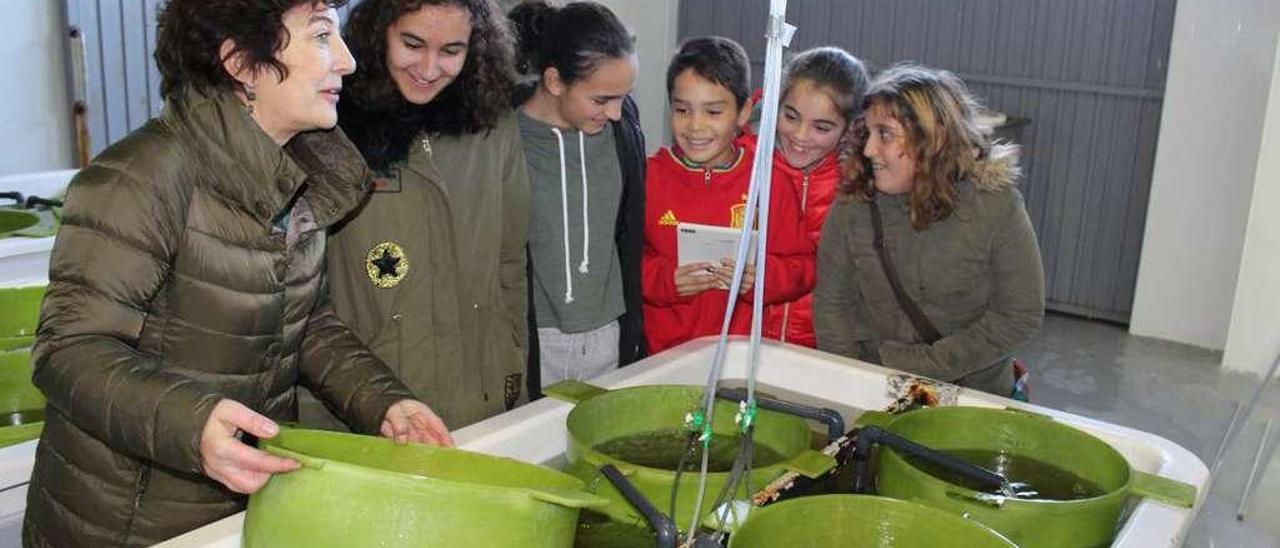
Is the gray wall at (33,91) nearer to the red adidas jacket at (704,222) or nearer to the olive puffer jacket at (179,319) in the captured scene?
the red adidas jacket at (704,222)

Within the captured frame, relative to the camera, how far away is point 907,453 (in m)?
1.43

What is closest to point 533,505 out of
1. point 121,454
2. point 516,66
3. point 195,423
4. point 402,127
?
point 195,423

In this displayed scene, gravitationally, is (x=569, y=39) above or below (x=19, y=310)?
above

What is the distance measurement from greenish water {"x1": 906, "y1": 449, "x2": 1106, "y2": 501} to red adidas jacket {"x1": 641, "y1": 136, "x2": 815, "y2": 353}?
0.82 metres

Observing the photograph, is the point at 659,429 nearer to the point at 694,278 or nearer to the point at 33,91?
the point at 694,278

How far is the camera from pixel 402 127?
5.91 feet

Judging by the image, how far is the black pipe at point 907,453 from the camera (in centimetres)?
137

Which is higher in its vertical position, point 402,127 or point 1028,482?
point 402,127

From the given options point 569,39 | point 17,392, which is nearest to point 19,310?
point 17,392

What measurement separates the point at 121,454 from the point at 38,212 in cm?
173

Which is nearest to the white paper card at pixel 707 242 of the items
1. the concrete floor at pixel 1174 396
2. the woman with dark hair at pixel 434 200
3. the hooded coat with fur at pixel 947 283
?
the hooded coat with fur at pixel 947 283

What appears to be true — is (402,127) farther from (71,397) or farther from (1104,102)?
(1104,102)

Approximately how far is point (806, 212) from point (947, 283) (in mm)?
412

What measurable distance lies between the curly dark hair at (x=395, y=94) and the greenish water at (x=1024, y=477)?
897 mm
